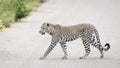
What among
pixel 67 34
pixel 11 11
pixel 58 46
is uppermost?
pixel 67 34

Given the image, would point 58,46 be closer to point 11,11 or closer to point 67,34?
point 67,34

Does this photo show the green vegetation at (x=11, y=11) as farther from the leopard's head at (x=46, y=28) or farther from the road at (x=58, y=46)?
the leopard's head at (x=46, y=28)

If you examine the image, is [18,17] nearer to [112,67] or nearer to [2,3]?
[2,3]

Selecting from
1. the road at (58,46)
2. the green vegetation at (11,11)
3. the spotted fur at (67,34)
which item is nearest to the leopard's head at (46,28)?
the spotted fur at (67,34)

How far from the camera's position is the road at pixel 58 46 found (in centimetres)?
Answer: 1454

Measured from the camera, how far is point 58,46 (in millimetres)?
17703

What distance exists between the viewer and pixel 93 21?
25016mm

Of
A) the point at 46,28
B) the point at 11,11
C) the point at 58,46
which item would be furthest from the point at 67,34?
the point at 11,11

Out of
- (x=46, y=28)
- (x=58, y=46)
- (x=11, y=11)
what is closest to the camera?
(x=46, y=28)

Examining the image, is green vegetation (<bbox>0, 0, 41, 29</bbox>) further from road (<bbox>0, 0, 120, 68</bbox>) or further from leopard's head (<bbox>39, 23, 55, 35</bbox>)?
leopard's head (<bbox>39, 23, 55, 35</bbox>)

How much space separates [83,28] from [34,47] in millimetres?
2394

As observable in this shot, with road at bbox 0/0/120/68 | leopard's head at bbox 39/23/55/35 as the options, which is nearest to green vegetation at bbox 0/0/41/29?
road at bbox 0/0/120/68

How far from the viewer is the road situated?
47.7 feet

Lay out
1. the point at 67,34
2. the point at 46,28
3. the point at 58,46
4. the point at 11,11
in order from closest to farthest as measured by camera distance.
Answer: the point at 46,28 → the point at 67,34 → the point at 58,46 → the point at 11,11
